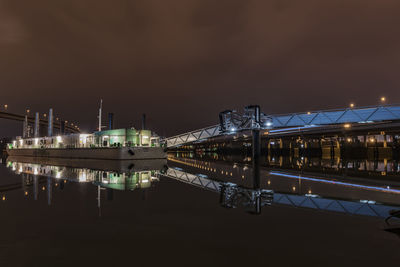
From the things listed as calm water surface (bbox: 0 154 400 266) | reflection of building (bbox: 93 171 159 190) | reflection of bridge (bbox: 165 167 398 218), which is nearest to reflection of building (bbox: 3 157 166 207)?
reflection of building (bbox: 93 171 159 190)

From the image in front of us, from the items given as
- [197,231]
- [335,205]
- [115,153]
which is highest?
[115,153]

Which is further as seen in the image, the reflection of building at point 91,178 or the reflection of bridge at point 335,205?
the reflection of building at point 91,178

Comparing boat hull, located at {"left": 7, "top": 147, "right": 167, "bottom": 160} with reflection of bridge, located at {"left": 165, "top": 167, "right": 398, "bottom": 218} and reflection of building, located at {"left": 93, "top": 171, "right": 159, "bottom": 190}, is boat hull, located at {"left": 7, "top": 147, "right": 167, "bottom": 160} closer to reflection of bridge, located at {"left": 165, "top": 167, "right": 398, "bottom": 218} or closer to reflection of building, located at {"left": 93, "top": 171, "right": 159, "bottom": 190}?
reflection of building, located at {"left": 93, "top": 171, "right": 159, "bottom": 190}

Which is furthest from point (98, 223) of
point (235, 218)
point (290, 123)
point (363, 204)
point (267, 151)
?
point (267, 151)

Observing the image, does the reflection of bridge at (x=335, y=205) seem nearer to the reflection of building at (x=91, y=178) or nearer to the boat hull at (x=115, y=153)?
the reflection of building at (x=91, y=178)

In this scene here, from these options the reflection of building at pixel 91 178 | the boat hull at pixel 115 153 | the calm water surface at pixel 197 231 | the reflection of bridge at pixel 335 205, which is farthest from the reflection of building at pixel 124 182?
the boat hull at pixel 115 153

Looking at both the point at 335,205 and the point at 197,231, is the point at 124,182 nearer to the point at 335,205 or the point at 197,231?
the point at 197,231

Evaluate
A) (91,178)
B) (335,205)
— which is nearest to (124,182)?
(91,178)

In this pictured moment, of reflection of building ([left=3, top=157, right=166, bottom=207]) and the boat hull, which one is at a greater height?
the boat hull

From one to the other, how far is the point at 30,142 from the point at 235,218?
103089 millimetres

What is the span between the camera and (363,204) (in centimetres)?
1171

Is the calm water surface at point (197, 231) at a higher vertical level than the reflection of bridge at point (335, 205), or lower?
higher

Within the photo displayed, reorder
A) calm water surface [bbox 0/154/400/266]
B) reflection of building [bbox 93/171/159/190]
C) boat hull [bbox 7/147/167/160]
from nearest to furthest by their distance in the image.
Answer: calm water surface [bbox 0/154/400/266] → reflection of building [bbox 93/171/159/190] → boat hull [bbox 7/147/167/160]

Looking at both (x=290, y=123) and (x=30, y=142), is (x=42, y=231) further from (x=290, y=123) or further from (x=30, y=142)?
(x=30, y=142)
